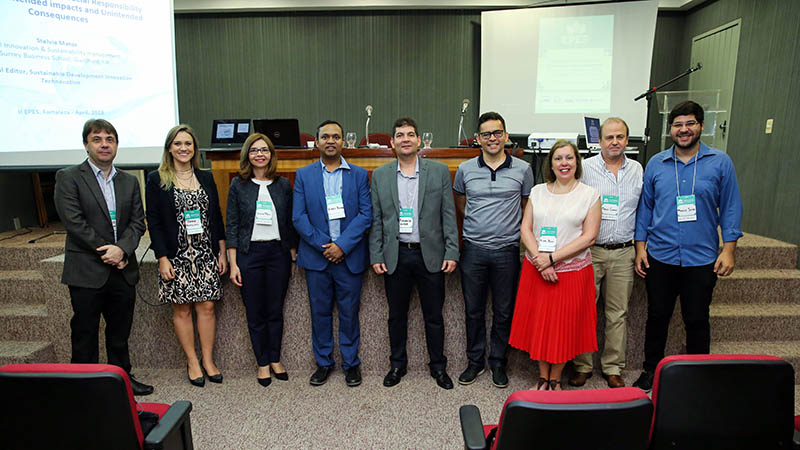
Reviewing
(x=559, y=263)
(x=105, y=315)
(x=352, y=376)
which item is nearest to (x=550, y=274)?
(x=559, y=263)

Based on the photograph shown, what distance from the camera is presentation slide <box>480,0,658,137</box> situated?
5789 millimetres

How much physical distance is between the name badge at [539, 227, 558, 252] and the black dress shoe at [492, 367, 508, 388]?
34.4 inches

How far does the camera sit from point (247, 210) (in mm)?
2590

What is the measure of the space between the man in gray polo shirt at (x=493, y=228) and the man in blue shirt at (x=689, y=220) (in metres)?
0.71

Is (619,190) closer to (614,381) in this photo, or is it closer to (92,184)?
(614,381)

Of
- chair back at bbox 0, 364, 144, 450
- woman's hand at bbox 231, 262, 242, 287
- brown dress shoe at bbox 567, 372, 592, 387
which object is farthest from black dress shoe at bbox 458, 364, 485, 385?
chair back at bbox 0, 364, 144, 450

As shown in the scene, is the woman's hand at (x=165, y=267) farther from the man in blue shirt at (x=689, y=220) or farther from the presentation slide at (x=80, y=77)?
the man in blue shirt at (x=689, y=220)

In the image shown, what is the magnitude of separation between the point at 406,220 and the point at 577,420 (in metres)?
1.62

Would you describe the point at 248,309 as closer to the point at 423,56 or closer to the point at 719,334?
the point at 719,334

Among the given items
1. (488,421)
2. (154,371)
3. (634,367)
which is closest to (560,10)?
(634,367)

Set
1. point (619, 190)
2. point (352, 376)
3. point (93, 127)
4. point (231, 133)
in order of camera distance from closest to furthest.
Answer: point (93, 127)
point (619, 190)
point (352, 376)
point (231, 133)

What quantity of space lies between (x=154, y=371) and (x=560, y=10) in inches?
245

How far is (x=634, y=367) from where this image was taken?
295cm

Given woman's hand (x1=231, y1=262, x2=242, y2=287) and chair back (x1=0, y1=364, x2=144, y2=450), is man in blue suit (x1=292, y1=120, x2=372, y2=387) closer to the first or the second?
woman's hand (x1=231, y1=262, x2=242, y2=287)
